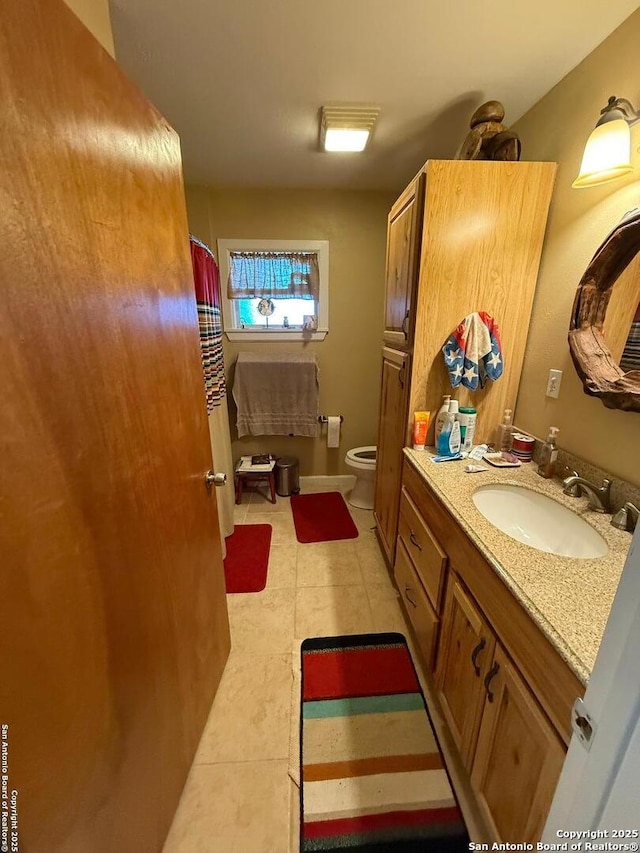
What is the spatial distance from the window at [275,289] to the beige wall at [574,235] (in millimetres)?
1479

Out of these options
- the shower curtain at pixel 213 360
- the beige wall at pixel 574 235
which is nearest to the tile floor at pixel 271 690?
the shower curtain at pixel 213 360

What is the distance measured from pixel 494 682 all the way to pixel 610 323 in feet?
3.94

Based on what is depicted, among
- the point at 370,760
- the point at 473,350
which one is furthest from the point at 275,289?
the point at 370,760

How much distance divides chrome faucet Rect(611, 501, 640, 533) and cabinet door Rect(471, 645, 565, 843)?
547 millimetres

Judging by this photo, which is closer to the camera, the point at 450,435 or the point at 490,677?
the point at 490,677

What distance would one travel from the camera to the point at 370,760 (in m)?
1.15

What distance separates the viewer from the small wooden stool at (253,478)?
2.75 meters

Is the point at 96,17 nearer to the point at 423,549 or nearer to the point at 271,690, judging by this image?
the point at 423,549

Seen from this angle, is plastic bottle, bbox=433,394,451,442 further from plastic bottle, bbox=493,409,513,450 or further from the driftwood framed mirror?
the driftwood framed mirror

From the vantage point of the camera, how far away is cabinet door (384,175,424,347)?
56.6 inches

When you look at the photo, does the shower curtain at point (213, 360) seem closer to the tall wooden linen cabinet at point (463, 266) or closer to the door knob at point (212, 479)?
the door knob at point (212, 479)

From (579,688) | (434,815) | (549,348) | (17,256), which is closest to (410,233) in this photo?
(549,348)

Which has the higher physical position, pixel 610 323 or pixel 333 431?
pixel 610 323

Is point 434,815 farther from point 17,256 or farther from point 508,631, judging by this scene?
point 17,256
